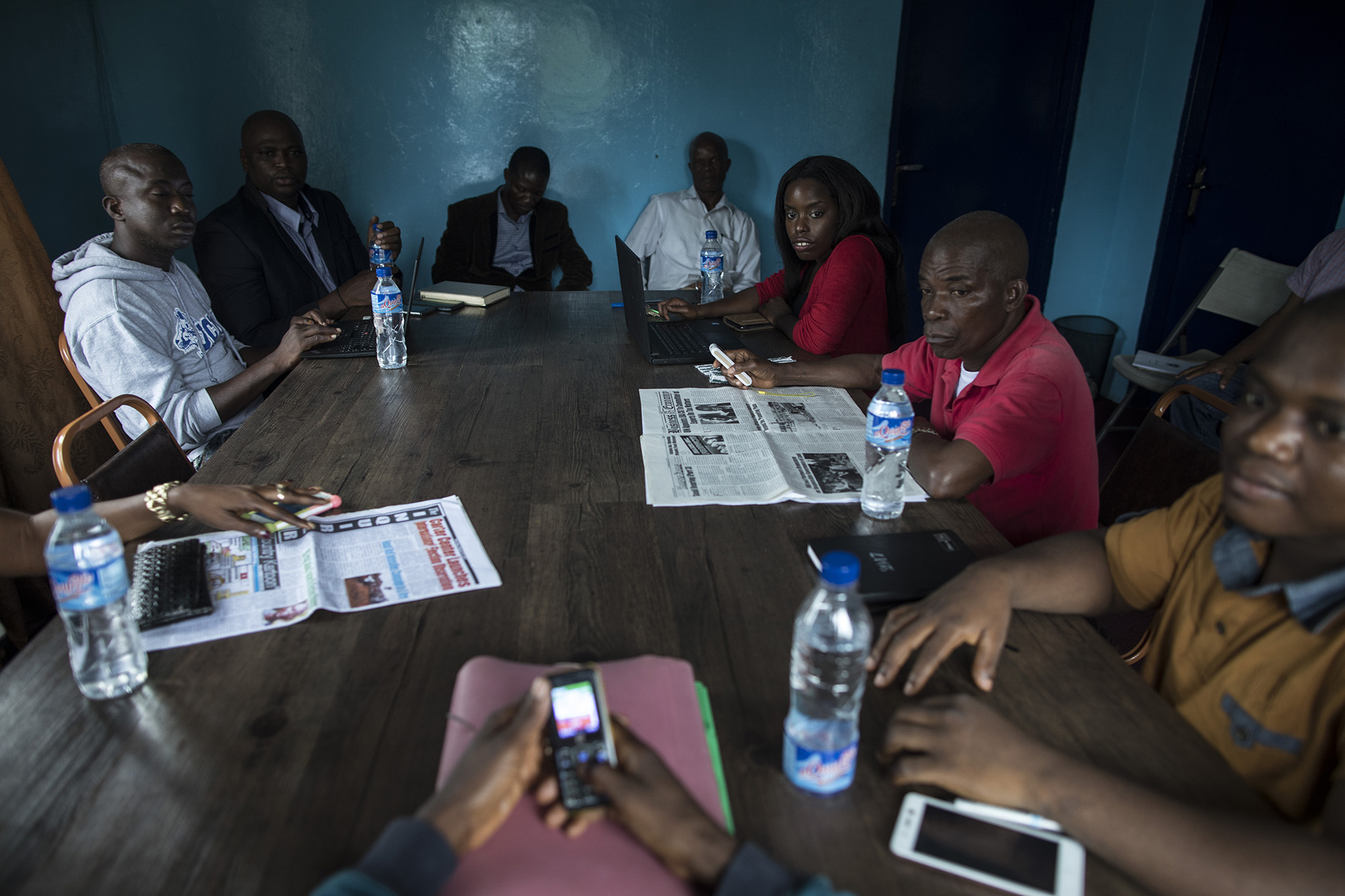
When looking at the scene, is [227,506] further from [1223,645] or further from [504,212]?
[504,212]

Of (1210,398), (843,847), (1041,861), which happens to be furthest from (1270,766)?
(1210,398)

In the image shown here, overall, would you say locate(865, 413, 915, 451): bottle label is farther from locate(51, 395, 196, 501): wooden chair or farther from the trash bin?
Result: the trash bin

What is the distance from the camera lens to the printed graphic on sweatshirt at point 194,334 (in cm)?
212

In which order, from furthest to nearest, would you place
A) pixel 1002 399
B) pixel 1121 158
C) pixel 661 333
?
pixel 1121 158, pixel 661 333, pixel 1002 399

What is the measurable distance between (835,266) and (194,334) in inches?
69.2

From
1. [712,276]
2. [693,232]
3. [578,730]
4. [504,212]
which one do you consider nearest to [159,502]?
[578,730]

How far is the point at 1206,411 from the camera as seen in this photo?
8.93 ft

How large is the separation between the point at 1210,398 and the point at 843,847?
1.36 m

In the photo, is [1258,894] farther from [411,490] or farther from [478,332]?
[478,332]

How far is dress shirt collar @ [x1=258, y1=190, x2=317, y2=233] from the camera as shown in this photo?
320 cm

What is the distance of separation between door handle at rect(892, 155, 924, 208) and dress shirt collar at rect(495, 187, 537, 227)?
1.92 metres

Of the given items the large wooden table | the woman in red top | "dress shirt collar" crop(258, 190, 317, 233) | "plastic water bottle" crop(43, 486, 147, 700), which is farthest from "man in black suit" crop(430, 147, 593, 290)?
"plastic water bottle" crop(43, 486, 147, 700)

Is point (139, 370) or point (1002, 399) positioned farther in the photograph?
point (139, 370)

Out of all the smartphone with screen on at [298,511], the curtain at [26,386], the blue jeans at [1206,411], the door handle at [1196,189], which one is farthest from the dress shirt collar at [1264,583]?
the door handle at [1196,189]
